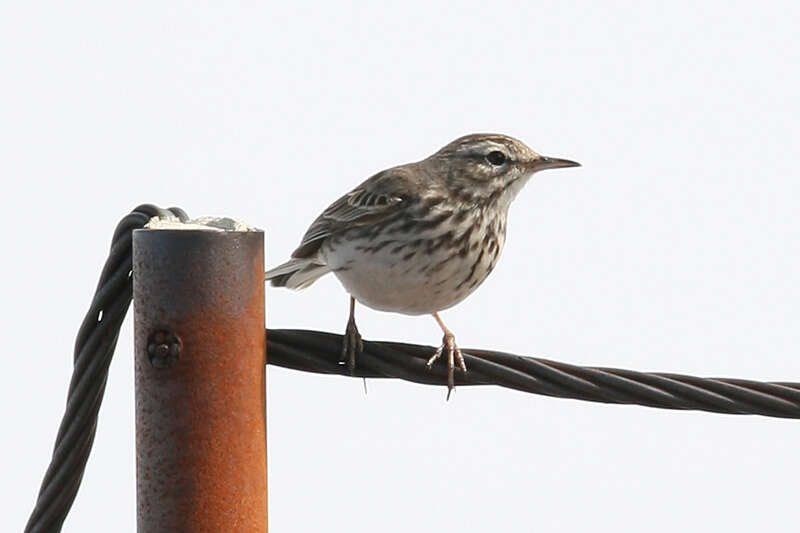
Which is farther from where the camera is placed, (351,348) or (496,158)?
(496,158)

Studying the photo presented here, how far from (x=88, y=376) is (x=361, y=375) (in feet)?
3.16

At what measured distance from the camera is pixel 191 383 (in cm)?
288

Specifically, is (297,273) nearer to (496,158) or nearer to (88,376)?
(496,158)

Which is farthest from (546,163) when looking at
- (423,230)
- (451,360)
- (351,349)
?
(351,349)

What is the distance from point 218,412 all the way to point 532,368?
1.09 m

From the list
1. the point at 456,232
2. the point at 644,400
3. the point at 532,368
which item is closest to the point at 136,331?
the point at 532,368

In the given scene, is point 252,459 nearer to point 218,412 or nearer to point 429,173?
point 218,412

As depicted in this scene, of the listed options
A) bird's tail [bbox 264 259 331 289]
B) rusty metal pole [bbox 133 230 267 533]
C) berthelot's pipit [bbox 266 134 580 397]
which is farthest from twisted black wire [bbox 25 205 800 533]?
bird's tail [bbox 264 259 331 289]

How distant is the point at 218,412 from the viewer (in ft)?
9.54

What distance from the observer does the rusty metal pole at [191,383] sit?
2877 mm

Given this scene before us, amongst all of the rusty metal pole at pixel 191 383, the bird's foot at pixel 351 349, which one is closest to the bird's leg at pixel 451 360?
the bird's foot at pixel 351 349

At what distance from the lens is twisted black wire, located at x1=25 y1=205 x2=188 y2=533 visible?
2963 millimetres

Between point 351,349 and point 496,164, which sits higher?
point 496,164

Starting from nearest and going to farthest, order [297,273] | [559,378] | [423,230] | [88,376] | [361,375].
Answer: [88,376] < [559,378] < [361,375] < [423,230] < [297,273]
